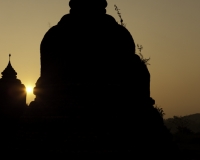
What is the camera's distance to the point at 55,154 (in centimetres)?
898

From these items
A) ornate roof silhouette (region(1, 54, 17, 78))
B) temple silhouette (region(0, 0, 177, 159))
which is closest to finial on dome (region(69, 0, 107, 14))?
temple silhouette (region(0, 0, 177, 159))

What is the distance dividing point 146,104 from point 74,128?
2.28 meters

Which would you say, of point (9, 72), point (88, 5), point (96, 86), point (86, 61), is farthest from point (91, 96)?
point (9, 72)

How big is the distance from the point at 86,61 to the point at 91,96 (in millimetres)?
922

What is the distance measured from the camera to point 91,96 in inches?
372

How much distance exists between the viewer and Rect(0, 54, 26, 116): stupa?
1931 cm

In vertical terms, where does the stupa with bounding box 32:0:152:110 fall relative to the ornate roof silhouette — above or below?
below

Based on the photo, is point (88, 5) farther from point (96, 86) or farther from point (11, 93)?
point (11, 93)

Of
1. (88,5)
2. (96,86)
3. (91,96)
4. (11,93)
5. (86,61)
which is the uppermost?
(11,93)

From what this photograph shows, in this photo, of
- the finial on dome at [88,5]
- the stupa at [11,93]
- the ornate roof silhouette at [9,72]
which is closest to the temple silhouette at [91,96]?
the finial on dome at [88,5]

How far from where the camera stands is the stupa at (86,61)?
31.3ft

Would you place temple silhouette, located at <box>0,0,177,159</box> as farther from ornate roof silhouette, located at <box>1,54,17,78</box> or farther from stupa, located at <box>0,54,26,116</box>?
ornate roof silhouette, located at <box>1,54,17,78</box>

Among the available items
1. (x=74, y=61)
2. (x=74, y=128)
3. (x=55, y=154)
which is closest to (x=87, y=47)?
(x=74, y=61)

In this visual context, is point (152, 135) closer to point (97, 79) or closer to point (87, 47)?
point (97, 79)
